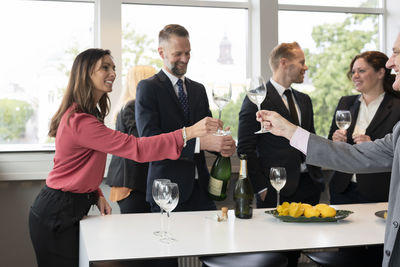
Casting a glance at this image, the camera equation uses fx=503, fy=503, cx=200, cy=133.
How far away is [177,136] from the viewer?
2.50m

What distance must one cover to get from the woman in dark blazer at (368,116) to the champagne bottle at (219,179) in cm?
96

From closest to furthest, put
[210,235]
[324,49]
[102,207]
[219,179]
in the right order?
1. [210,235]
2. [102,207]
3. [219,179]
4. [324,49]

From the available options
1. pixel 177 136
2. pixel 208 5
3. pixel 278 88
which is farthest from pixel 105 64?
pixel 208 5

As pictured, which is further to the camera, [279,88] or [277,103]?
[279,88]

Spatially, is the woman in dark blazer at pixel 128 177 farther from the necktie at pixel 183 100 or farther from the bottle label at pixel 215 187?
the bottle label at pixel 215 187

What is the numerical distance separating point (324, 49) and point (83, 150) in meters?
3.17

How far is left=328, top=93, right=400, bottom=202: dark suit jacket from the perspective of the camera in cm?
326

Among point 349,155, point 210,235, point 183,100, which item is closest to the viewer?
point 349,155

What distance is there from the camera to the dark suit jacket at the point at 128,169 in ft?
10.9

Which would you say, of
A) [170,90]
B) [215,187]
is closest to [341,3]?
[170,90]

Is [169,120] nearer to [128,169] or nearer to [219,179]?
[219,179]

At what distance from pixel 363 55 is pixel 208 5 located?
1513 mm

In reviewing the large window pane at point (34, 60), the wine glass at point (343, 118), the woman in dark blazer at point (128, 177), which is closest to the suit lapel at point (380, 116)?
the wine glass at point (343, 118)

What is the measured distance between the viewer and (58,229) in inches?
91.5
